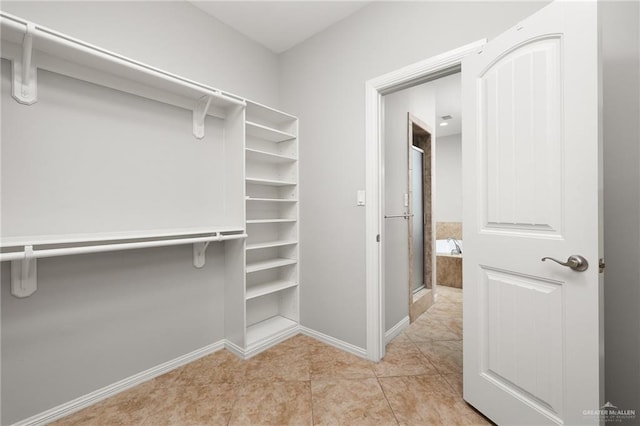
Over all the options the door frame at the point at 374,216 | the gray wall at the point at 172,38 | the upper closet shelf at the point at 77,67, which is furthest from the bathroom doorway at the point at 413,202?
the upper closet shelf at the point at 77,67

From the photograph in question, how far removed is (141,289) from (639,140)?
110 inches

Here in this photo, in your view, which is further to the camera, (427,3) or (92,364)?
(427,3)

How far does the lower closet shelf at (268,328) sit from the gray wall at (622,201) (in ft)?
6.73

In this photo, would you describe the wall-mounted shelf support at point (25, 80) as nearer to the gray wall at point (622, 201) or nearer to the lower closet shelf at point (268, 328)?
the lower closet shelf at point (268, 328)

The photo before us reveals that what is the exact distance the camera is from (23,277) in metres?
1.34

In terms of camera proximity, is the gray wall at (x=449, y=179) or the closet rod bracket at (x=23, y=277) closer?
the closet rod bracket at (x=23, y=277)

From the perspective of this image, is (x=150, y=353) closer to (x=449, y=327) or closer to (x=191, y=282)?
(x=191, y=282)

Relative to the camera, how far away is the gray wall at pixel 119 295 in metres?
1.38

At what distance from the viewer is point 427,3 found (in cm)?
173

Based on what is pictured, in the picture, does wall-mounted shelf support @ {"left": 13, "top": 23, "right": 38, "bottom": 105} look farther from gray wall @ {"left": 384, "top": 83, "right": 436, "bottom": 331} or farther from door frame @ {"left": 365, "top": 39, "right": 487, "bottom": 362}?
gray wall @ {"left": 384, "top": 83, "right": 436, "bottom": 331}

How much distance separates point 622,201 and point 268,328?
7.98ft

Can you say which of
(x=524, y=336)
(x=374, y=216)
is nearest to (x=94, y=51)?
(x=374, y=216)

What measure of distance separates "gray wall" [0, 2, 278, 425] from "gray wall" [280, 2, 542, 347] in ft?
2.19

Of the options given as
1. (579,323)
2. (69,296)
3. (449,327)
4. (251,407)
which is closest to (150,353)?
(69,296)
